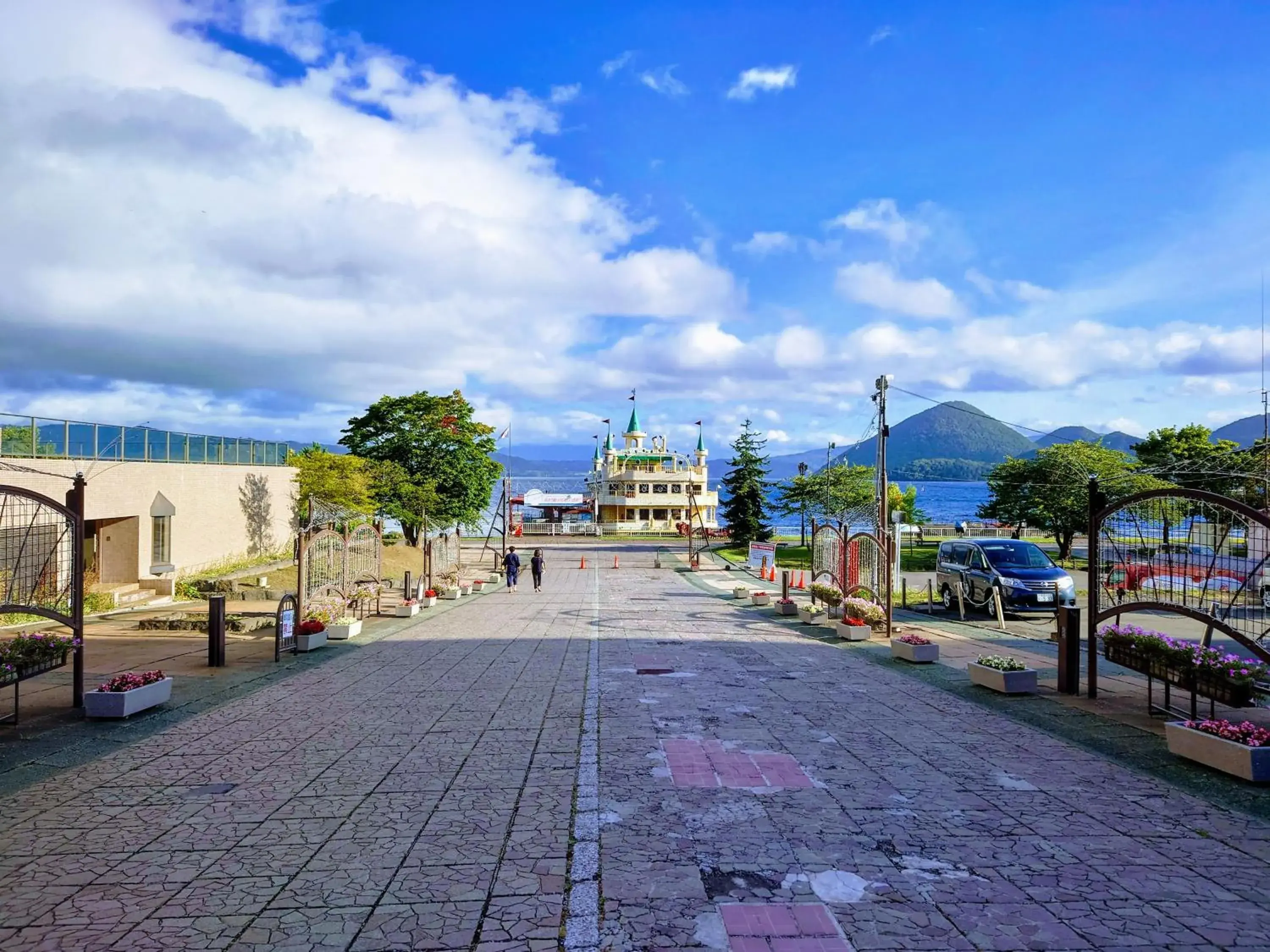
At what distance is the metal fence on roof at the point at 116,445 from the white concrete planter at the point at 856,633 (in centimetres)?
1901

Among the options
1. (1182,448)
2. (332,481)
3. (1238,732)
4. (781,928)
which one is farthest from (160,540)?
(1182,448)

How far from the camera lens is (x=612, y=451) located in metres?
91.4

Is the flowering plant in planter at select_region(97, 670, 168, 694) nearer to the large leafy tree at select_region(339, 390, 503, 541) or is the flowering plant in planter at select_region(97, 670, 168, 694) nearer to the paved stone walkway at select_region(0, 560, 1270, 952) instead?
the paved stone walkway at select_region(0, 560, 1270, 952)

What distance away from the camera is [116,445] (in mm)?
22219

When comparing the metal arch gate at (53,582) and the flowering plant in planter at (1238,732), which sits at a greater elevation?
the metal arch gate at (53,582)

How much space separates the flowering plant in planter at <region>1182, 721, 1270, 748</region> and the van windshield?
540 inches

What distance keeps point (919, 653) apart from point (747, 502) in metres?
41.7

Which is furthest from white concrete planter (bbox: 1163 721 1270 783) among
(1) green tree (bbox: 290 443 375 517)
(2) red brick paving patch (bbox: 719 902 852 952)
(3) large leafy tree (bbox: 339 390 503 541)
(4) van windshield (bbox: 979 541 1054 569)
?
(3) large leafy tree (bbox: 339 390 503 541)

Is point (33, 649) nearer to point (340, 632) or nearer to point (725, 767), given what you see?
point (340, 632)

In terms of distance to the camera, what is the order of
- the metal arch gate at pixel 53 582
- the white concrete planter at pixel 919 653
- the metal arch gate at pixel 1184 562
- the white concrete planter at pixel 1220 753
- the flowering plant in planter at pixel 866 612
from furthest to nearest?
the flowering plant in planter at pixel 866 612, the white concrete planter at pixel 919 653, the metal arch gate at pixel 53 582, the metal arch gate at pixel 1184 562, the white concrete planter at pixel 1220 753

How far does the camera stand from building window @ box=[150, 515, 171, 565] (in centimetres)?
2344

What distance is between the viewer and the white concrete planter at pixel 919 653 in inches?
537

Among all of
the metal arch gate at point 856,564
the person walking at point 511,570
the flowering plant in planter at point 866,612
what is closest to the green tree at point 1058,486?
the metal arch gate at point 856,564

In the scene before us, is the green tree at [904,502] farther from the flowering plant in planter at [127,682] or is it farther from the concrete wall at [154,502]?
the flowering plant in planter at [127,682]
